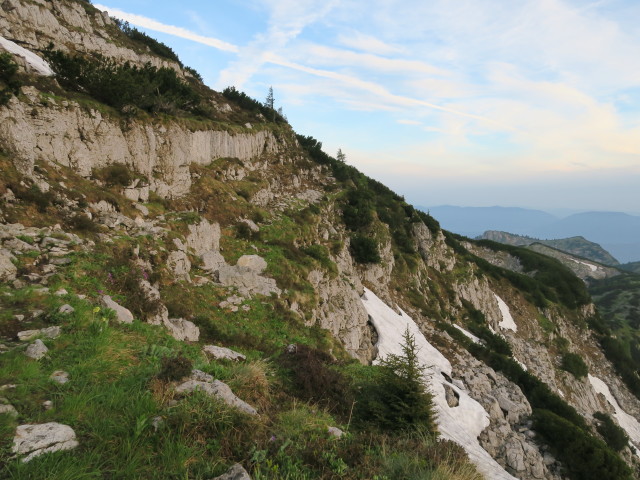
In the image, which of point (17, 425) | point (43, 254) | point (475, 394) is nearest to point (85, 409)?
point (17, 425)

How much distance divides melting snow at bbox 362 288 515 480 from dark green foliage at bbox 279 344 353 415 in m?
3.15

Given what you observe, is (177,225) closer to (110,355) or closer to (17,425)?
(110,355)

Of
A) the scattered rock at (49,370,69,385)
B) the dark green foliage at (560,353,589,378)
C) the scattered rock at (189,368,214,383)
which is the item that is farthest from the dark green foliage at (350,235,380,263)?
the dark green foliage at (560,353,589,378)

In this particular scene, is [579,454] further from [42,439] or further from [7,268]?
[7,268]

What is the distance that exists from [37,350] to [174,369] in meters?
2.59

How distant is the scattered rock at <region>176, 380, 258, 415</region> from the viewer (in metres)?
4.93

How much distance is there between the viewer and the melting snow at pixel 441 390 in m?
11.9

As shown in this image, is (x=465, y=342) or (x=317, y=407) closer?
(x=317, y=407)

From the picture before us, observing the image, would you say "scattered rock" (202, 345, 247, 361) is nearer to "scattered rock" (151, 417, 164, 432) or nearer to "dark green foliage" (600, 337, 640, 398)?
"scattered rock" (151, 417, 164, 432)

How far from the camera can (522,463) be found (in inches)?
595

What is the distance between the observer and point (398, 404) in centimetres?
836

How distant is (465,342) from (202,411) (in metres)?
32.8

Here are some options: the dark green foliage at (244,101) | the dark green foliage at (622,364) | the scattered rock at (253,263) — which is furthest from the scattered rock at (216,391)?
the dark green foliage at (622,364)

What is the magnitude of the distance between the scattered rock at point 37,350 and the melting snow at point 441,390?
9489 millimetres
